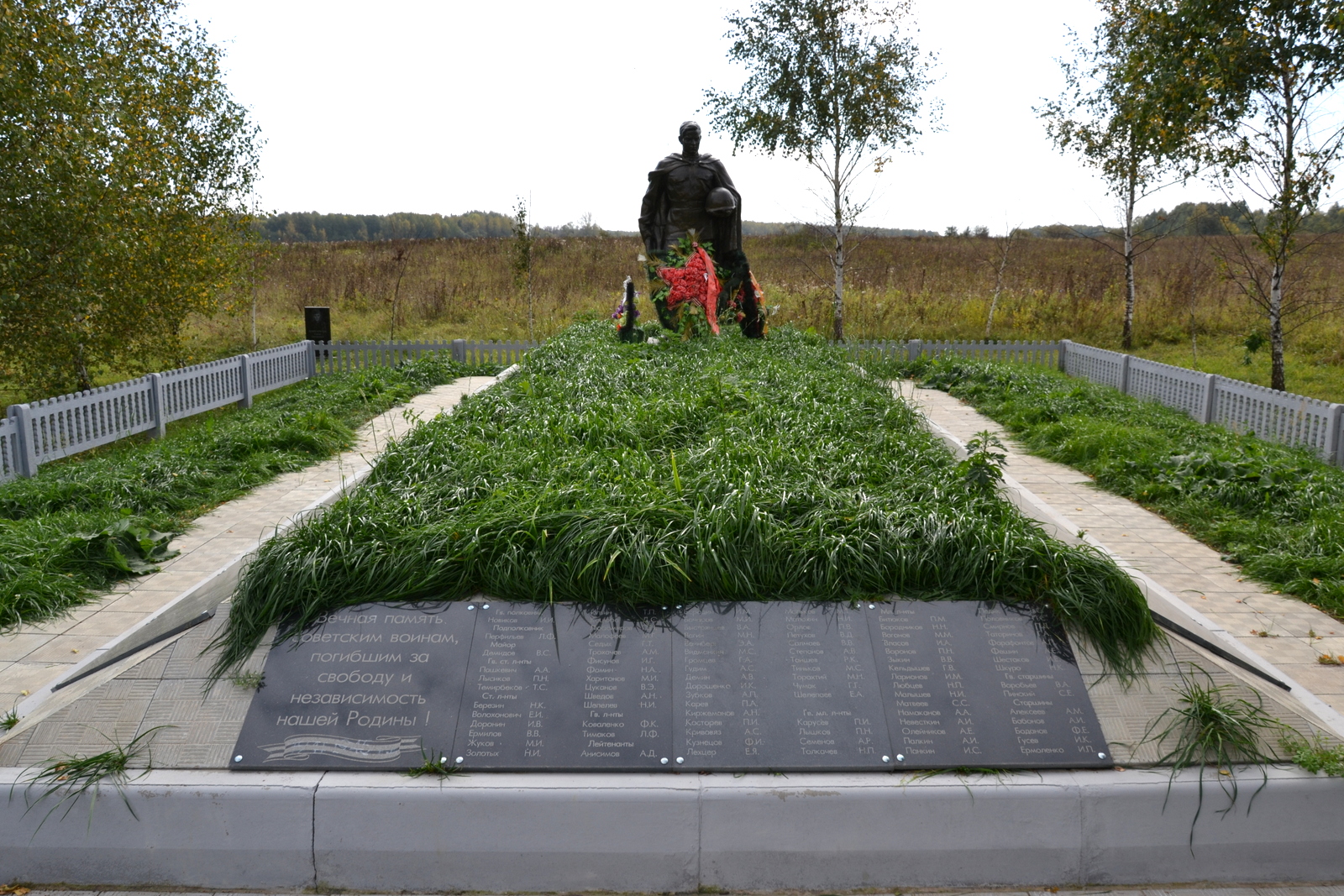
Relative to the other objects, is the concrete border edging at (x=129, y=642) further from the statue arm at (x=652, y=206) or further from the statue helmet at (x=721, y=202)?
the statue arm at (x=652, y=206)

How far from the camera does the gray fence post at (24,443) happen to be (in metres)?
7.67

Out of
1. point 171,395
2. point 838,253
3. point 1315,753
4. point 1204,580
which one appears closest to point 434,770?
point 1315,753

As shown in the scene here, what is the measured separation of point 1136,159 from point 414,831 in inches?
677

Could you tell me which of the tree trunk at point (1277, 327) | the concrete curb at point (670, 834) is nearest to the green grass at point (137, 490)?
the concrete curb at point (670, 834)

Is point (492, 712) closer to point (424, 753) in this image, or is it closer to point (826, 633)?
point (424, 753)

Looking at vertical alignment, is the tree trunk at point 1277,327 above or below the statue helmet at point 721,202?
below

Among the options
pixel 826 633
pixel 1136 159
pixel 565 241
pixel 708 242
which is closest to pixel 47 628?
pixel 826 633

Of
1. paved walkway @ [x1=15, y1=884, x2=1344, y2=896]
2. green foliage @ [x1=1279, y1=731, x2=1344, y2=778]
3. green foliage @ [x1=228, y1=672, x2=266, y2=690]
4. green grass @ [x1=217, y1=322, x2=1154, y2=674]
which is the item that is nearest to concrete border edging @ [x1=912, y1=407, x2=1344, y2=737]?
green foliage @ [x1=1279, y1=731, x2=1344, y2=778]

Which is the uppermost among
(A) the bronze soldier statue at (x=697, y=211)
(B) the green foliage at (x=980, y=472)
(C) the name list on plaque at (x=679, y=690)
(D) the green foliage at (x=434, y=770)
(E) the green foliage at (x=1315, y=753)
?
(A) the bronze soldier statue at (x=697, y=211)

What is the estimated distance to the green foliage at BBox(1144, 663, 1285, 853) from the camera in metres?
2.98

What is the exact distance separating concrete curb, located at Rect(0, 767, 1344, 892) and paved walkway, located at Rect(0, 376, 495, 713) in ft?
4.91

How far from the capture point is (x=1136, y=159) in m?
16.0

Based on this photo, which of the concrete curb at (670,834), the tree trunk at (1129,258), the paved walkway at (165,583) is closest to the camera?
the concrete curb at (670,834)

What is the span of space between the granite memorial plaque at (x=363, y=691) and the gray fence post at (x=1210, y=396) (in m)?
9.45
